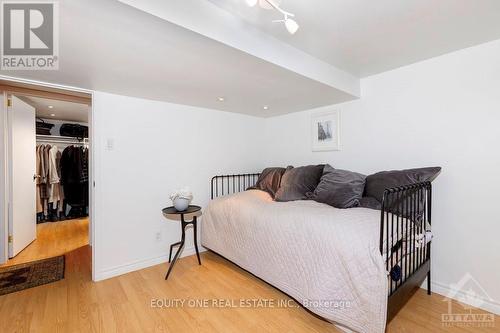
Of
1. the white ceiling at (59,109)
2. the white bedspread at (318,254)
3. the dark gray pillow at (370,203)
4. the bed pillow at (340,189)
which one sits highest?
the white ceiling at (59,109)

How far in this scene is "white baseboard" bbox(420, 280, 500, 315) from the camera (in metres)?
1.77

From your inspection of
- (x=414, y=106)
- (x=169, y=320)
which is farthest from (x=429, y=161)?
(x=169, y=320)

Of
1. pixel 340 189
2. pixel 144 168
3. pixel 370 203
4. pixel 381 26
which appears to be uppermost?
pixel 381 26

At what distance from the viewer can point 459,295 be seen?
1.93 m

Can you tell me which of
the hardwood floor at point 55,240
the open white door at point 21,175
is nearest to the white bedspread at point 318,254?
the hardwood floor at point 55,240

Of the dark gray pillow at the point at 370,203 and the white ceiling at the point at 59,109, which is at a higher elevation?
the white ceiling at the point at 59,109

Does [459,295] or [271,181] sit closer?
[459,295]

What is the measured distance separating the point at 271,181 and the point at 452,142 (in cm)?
182

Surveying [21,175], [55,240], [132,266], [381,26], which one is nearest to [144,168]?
[132,266]

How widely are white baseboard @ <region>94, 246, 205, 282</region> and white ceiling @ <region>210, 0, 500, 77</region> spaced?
264 cm

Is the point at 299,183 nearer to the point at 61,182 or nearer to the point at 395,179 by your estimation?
the point at 395,179

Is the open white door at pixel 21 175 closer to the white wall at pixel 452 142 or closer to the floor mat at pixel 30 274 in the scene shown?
→ the floor mat at pixel 30 274

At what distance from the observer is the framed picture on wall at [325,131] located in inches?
110

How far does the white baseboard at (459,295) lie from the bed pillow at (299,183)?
4.49 ft
